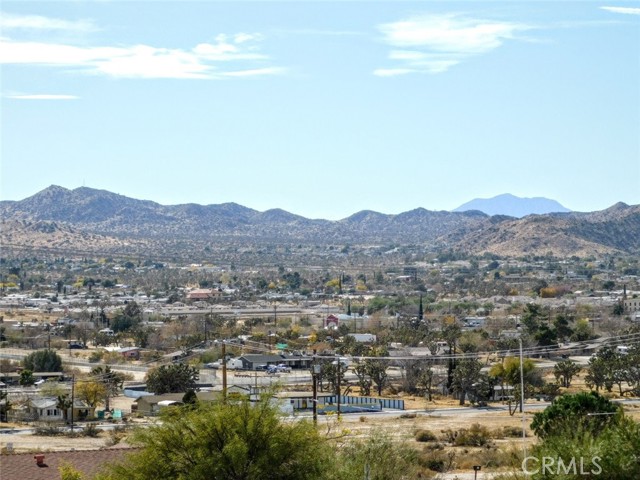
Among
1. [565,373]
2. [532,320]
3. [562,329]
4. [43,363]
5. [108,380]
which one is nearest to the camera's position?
[108,380]

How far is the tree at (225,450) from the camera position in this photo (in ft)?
81.7

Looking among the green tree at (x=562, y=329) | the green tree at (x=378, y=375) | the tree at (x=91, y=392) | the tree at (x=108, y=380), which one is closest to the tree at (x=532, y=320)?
the green tree at (x=562, y=329)

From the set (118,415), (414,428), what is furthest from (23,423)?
(414,428)

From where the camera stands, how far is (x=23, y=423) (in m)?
54.3

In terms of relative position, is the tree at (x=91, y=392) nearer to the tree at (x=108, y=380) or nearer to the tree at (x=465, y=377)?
the tree at (x=108, y=380)

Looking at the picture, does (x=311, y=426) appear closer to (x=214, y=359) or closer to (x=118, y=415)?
(x=118, y=415)

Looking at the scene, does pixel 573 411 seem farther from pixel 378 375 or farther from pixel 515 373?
pixel 378 375

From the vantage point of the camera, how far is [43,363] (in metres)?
72.6

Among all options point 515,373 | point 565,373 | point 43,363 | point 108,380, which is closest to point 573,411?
point 515,373

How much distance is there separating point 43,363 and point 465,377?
2521cm

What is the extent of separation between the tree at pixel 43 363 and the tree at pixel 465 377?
77.0ft

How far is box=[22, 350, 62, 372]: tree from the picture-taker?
2852 inches

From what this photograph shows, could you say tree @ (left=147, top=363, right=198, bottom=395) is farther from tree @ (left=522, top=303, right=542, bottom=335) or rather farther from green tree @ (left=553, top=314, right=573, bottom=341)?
green tree @ (left=553, top=314, right=573, bottom=341)

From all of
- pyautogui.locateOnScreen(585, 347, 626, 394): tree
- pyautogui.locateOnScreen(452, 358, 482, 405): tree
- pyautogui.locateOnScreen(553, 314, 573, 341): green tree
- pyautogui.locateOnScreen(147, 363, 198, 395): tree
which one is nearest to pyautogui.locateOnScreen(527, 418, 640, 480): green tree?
pyautogui.locateOnScreen(452, 358, 482, 405): tree
